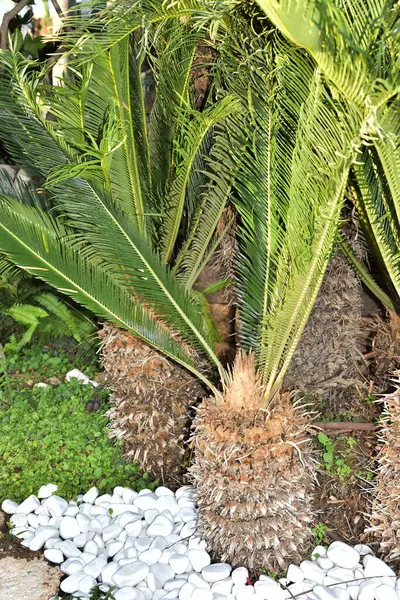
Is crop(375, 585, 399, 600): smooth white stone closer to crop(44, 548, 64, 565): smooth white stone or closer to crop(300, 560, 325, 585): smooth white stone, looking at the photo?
crop(300, 560, 325, 585): smooth white stone

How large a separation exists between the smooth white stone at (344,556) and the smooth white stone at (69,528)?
3.84 ft

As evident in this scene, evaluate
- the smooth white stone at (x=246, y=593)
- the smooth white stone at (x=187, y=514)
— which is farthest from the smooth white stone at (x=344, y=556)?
the smooth white stone at (x=187, y=514)

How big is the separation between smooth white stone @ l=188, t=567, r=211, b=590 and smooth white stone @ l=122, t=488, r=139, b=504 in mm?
643

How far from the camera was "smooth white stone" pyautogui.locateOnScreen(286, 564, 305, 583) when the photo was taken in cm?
284

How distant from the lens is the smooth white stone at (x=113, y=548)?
3.06 m

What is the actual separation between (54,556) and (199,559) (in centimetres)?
65

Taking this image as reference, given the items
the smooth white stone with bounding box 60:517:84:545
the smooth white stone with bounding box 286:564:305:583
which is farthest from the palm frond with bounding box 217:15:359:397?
the smooth white stone with bounding box 60:517:84:545

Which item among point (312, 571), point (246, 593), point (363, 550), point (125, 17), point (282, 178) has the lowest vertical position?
point (363, 550)

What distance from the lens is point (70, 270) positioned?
9.22 feet

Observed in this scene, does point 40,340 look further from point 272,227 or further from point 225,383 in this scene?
point 272,227

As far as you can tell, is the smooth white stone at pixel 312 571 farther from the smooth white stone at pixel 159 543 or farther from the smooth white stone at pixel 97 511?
the smooth white stone at pixel 97 511

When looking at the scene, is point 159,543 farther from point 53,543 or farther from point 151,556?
point 53,543

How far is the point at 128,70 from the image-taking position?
3.02m

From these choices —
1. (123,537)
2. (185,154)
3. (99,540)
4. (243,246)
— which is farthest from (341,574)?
(185,154)
